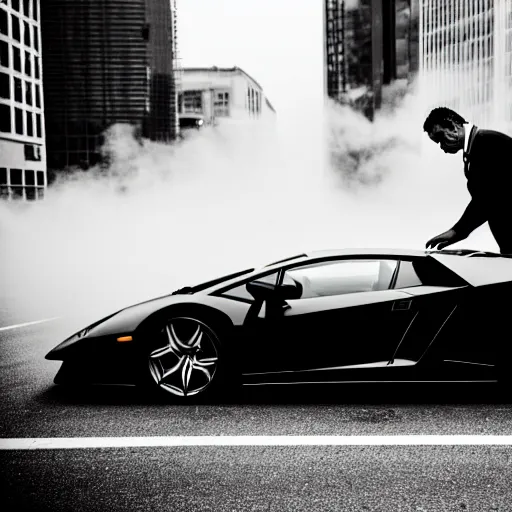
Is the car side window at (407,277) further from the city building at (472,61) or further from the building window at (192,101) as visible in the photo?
the building window at (192,101)

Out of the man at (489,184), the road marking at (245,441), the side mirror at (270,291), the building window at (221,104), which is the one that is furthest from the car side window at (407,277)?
the building window at (221,104)

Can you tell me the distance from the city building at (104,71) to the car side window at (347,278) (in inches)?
206

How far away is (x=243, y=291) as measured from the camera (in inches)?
207

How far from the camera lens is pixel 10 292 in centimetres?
1080

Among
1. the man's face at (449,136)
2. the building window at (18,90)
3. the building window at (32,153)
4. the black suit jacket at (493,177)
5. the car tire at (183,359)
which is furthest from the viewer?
the building window at (32,153)

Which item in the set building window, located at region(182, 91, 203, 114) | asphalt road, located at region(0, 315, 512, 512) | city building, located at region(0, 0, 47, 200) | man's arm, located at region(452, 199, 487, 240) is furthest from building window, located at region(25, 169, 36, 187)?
man's arm, located at region(452, 199, 487, 240)

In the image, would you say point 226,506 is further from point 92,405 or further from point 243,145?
point 243,145

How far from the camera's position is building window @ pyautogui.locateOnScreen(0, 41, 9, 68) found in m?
10.1

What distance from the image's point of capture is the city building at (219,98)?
10.0 meters

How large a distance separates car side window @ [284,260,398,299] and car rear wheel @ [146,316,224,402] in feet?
2.73

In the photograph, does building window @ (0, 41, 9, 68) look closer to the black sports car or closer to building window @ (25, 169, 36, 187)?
building window @ (25, 169, 36, 187)

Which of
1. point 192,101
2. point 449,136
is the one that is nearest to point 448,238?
point 449,136

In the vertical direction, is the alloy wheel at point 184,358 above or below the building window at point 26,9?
below

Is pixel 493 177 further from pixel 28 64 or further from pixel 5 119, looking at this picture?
pixel 5 119
